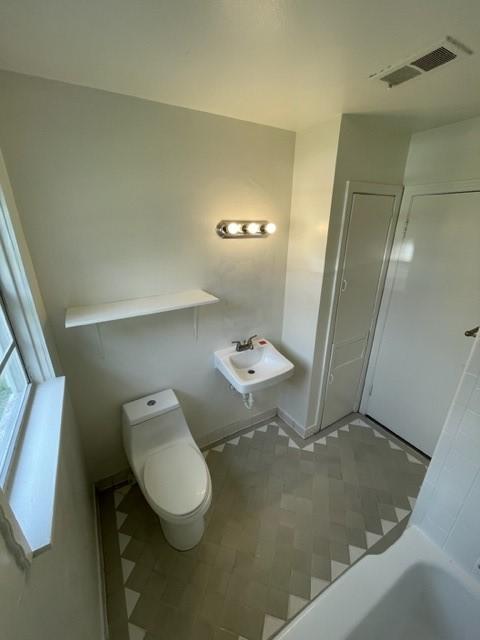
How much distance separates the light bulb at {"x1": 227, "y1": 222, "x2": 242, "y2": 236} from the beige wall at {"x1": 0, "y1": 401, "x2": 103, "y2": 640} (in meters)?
1.49

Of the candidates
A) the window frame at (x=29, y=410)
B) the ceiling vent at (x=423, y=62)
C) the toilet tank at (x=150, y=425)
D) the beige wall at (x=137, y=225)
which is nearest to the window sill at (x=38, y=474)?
the window frame at (x=29, y=410)

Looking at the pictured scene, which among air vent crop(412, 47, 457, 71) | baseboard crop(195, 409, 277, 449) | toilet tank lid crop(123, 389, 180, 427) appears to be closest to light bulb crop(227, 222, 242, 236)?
air vent crop(412, 47, 457, 71)

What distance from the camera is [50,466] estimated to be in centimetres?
89

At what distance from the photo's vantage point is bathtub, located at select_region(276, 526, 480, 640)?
101 cm

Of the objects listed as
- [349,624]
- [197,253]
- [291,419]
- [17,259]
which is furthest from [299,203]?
[349,624]

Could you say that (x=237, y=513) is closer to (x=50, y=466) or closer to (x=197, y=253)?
(x=50, y=466)

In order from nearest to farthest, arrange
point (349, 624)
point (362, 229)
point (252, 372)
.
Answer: point (349, 624) → point (362, 229) → point (252, 372)

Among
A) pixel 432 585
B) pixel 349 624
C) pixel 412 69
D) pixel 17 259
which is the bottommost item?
pixel 432 585

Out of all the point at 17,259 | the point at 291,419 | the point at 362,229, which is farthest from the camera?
the point at 291,419

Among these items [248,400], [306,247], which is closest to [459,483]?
[248,400]

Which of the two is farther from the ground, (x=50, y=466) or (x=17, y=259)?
(x=17, y=259)

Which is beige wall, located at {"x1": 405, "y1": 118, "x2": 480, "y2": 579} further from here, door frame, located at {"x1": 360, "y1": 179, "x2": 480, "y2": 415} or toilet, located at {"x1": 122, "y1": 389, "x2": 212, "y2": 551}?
door frame, located at {"x1": 360, "y1": 179, "x2": 480, "y2": 415}

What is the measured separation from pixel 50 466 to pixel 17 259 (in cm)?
81

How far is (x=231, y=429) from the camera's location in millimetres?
2414
